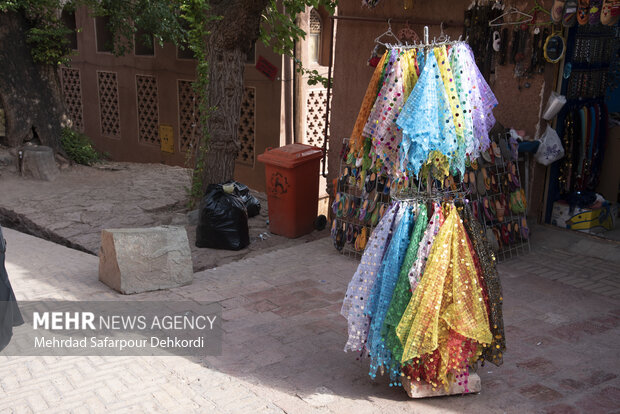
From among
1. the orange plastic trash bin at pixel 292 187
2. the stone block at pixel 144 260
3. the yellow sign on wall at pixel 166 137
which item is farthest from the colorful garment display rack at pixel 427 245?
the yellow sign on wall at pixel 166 137

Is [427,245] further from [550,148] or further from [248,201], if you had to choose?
[248,201]

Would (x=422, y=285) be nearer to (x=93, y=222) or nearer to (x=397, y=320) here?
(x=397, y=320)

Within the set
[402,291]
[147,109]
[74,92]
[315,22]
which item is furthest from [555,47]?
[74,92]

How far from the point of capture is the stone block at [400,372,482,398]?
4.05m

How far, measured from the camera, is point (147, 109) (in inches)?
548

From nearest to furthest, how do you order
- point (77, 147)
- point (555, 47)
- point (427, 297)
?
point (427, 297) → point (555, 47) → point (77, 147)

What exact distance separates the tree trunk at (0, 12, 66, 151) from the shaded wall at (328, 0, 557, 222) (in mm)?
6565

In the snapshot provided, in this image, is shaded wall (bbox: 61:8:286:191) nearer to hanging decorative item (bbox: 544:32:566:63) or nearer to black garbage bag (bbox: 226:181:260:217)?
Answer: black garbage bag (bbox: 226:181:260:217)

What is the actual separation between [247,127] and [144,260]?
19.7 feet

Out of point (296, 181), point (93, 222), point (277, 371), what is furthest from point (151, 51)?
point (277, 371)

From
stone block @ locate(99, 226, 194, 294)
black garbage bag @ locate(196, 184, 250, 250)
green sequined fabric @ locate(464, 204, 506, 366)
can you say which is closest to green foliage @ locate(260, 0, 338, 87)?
black garbage bag @ locate(196, 184, 250, 250)

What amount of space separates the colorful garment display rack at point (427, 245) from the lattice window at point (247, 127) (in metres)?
7.42

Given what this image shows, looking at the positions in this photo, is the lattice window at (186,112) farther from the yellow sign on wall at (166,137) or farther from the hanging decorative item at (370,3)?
the hanging decorative item at (370,3)

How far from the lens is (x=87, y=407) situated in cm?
397
